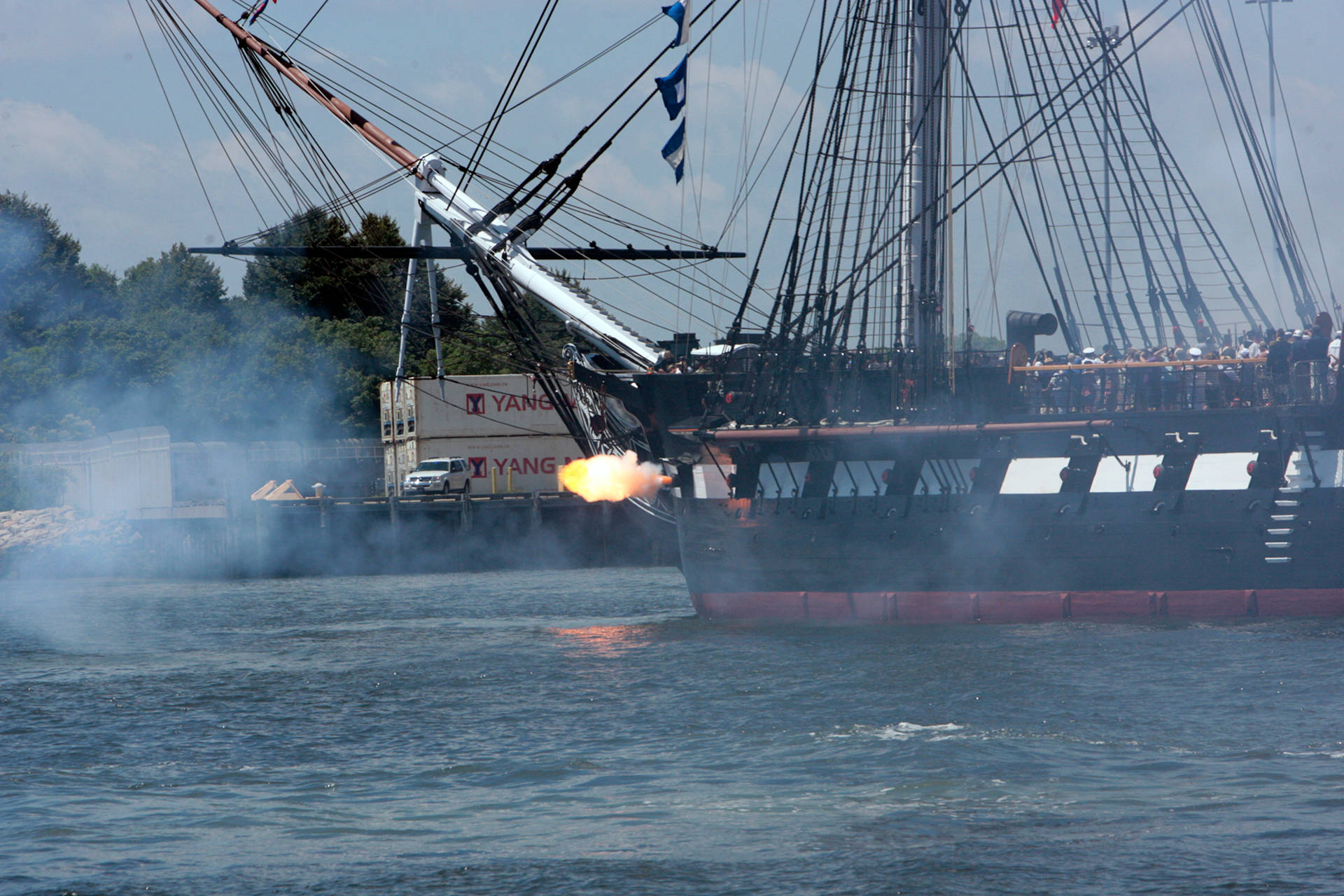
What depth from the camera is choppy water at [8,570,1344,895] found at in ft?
37.8

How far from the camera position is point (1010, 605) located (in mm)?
25969

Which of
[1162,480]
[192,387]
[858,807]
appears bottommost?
[858,807]

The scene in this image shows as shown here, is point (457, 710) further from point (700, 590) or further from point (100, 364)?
point (100, 364)

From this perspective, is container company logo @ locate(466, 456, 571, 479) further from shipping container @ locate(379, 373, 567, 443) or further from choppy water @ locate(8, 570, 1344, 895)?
choppy water @ locate(8, 570, 1344, 895)

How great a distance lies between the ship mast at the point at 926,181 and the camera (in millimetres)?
28766

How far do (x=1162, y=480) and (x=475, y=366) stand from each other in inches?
1917

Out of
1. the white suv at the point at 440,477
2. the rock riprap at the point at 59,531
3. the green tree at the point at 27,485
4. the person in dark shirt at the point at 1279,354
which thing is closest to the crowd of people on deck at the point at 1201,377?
the person in dark shirt at the point at 1279,354

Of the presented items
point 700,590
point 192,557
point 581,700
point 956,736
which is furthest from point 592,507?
point 956,736

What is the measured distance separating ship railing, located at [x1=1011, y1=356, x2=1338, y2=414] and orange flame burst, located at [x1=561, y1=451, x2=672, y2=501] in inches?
333

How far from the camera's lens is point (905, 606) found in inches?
1046

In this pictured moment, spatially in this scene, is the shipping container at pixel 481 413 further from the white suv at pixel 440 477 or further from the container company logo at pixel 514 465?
the white suv at pixel 440 477

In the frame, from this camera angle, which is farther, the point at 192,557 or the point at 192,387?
the point at 192,387

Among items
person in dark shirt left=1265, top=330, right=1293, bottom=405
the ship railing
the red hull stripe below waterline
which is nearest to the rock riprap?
the red hull stripe below waterline

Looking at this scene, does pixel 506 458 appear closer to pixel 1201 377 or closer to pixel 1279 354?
pixel 1201 377
